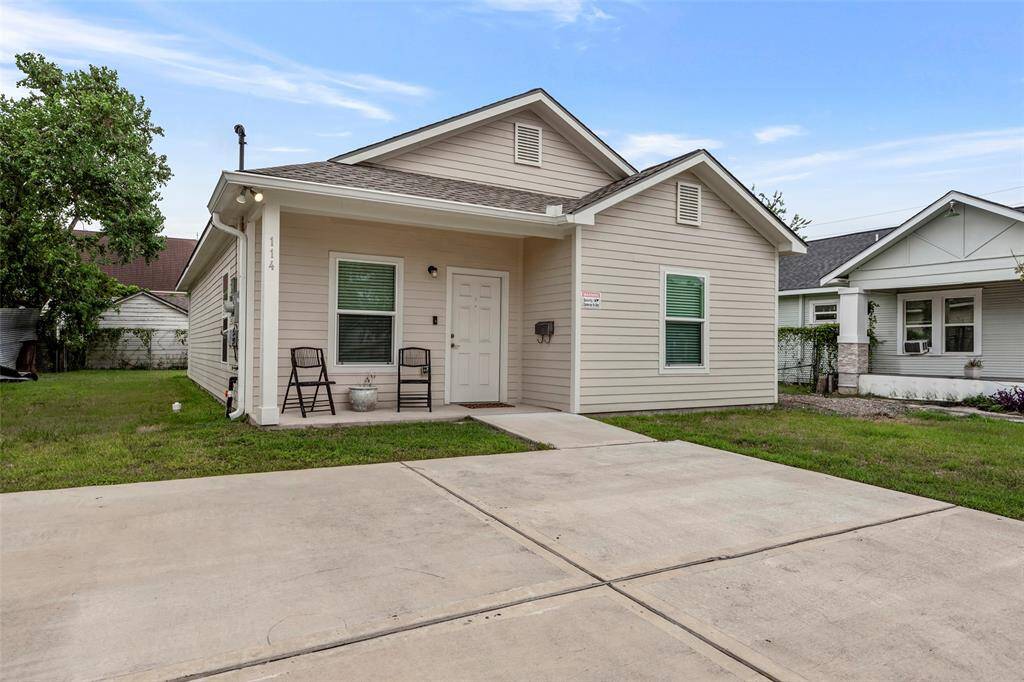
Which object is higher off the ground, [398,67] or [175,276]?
[398,67]

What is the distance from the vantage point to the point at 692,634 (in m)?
2.15

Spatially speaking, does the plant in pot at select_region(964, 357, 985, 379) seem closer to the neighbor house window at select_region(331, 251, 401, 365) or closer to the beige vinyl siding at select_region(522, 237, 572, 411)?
the beige vinyl siding at select_region(522, 237, 572, 411)

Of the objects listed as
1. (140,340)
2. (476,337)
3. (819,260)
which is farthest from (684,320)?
Result: (140,340)

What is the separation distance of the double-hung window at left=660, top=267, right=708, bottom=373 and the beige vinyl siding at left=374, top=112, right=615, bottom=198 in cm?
250

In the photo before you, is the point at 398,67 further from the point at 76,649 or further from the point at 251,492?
the point at 76,649

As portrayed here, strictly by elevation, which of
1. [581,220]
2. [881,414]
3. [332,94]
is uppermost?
[332,94]

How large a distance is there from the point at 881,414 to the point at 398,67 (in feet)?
35.9

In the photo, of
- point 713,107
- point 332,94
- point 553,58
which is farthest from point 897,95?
point 332,94

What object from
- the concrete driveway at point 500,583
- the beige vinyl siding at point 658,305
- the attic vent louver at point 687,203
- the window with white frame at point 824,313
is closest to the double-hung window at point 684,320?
the beige vinyl siding at point 658,305

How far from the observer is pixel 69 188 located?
52.3 feet

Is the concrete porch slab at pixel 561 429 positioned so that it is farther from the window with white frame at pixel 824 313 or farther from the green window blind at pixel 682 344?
the window with white frame at pixel 824 313

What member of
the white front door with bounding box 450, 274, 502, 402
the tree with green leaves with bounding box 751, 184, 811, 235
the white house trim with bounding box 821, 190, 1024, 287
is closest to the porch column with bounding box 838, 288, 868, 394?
the white house trim with bounding box 821, 190, 1024, 287

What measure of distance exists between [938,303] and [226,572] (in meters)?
15.4

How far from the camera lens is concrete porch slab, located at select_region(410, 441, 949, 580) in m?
3.08
